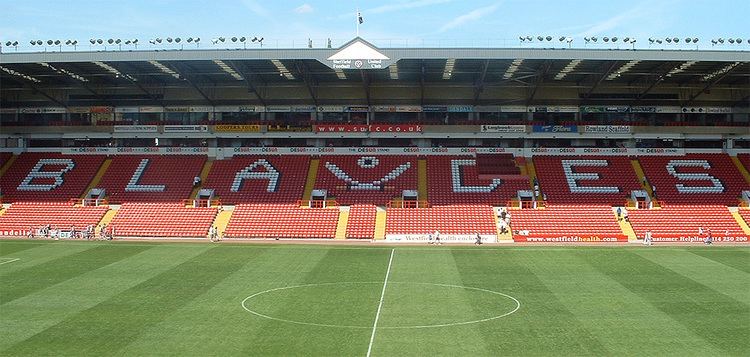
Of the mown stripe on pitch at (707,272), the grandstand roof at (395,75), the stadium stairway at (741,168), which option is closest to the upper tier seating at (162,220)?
the grandstand roof at (395,75)

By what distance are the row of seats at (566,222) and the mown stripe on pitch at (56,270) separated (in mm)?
27253

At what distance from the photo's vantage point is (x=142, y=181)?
2515 inches

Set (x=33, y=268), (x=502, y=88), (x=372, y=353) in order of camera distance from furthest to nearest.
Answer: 1. (x=502, y=88)
2. (x=33, y=268)
3. (x=372, y=353)

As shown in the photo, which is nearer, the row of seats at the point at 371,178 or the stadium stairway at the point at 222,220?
the stadium stairway at the point at 222,220

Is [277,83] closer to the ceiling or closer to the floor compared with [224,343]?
closer to the ceiling

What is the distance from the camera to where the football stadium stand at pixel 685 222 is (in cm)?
5206

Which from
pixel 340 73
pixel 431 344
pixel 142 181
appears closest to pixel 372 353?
pixel 431 344

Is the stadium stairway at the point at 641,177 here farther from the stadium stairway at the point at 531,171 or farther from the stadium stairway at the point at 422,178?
the stadium stairway at the point at 422,178

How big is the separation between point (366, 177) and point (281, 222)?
10790 millimetres

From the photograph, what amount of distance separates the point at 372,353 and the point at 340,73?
4250 centimetres

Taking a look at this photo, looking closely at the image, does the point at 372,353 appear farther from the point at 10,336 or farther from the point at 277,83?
the point at 277,83

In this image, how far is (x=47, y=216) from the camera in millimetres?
57469

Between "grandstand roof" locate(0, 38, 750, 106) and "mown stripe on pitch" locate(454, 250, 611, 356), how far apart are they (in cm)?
2171

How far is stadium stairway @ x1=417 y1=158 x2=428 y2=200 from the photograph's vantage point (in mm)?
61338
